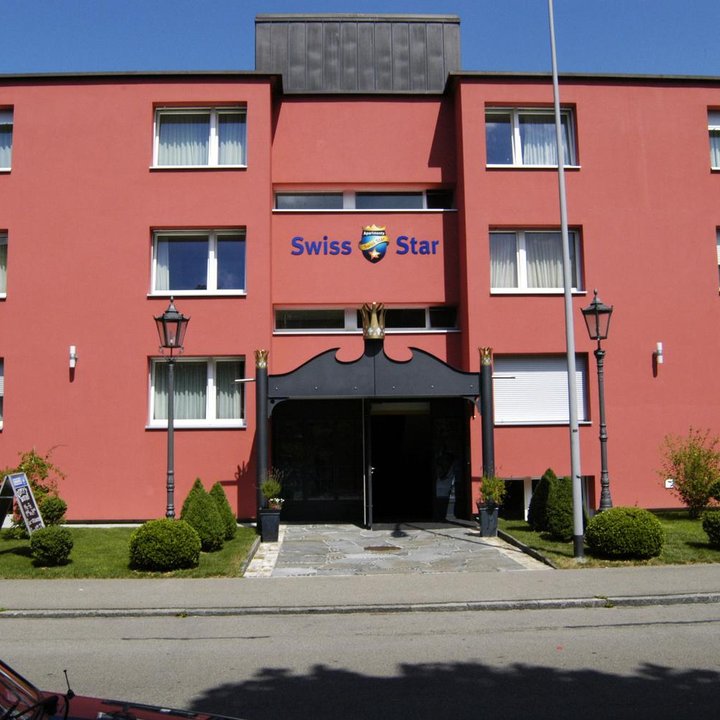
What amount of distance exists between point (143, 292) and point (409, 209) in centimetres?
670

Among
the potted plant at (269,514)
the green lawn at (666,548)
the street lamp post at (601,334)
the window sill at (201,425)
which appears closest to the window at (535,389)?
the green lawn at (666,548)

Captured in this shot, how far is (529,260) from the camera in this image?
743 inches

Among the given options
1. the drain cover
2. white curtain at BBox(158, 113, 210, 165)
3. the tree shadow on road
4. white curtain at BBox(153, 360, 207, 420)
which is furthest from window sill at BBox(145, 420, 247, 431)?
the tree shadow on road

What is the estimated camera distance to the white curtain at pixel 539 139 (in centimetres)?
1911

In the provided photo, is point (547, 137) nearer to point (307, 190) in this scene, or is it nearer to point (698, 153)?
point (698, 153)

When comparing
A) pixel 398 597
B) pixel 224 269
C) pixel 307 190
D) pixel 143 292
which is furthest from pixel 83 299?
pixel 398 597

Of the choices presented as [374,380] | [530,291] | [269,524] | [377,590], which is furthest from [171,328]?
[530,291]

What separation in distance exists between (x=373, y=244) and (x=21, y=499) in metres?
9.72

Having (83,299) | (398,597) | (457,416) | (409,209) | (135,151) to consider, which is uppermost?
(135,151)

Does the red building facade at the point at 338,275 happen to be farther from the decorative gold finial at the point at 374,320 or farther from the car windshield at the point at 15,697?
the car windshield at the point at 15,697

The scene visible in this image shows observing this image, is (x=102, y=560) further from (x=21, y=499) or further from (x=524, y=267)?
(x=524, y=267)

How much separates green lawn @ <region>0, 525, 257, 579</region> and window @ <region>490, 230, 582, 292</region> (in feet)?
28.0

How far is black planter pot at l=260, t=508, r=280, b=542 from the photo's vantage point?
592 inches

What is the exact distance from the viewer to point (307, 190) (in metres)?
19.7
